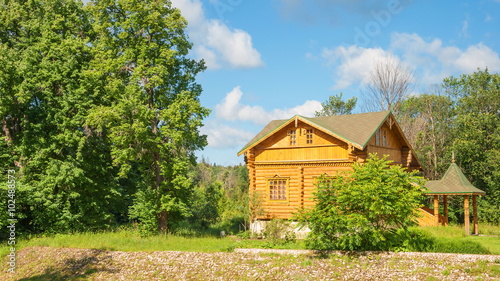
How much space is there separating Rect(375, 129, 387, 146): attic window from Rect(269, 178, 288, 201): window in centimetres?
597

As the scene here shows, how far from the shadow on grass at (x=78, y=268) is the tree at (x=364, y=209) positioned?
8493 mm

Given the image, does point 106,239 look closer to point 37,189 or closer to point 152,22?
point 37,189

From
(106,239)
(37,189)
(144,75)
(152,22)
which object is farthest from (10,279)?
(152,22)

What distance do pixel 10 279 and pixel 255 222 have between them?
12.7 metres

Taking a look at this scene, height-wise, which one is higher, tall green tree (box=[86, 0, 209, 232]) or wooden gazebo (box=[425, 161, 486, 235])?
tall green tree (box=[86, 0, 209, 232])

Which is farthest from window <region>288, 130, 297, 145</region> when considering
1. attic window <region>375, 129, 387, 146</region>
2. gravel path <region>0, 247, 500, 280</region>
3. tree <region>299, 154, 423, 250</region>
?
gravel path <region>0, 247, 500, 280</region>

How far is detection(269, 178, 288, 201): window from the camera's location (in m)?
24.6

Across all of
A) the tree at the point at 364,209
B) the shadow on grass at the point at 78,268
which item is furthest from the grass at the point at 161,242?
the tree at the point at 364,209

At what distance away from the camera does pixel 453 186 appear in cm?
2389

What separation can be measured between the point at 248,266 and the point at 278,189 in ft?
30.3

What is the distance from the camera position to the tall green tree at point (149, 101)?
74.2 feet

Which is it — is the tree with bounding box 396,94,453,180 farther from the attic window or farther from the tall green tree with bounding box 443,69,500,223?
the attic window

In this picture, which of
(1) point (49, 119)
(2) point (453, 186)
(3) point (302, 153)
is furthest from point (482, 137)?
(1) point (49, 119)

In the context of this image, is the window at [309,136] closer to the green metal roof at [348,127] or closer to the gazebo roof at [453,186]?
the green metal roof at [348,127]
